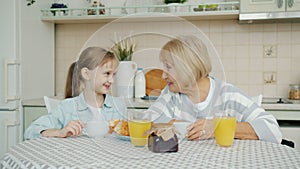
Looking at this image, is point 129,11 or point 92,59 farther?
point 129,11

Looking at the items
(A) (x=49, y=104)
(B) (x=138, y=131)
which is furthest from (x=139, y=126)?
(A) (x=49, y=104)

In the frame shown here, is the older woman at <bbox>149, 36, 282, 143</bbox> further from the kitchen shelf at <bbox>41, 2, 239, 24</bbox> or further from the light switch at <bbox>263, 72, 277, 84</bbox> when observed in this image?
the light switch at <bbox>263, 72, 277, 84</bbox>

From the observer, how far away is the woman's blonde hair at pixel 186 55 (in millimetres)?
1149

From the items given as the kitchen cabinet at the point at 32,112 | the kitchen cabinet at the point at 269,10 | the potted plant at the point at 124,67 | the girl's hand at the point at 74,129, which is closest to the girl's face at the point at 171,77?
the potted plant at the point at 124,67

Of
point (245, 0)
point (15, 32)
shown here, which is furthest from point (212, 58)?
point (15, 32)

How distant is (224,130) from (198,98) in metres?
0.15

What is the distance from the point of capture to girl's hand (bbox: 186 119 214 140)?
1.25m

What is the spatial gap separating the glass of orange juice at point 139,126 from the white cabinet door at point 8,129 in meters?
1.55

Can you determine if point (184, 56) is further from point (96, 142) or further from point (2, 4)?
point (2, 4)

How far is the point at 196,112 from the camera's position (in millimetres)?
1256

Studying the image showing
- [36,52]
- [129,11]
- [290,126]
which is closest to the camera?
[290,126]

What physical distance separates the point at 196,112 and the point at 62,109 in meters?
0.60

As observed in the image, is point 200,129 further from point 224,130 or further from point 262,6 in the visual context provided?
point 262,6

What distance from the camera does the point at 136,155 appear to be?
3.54ft
